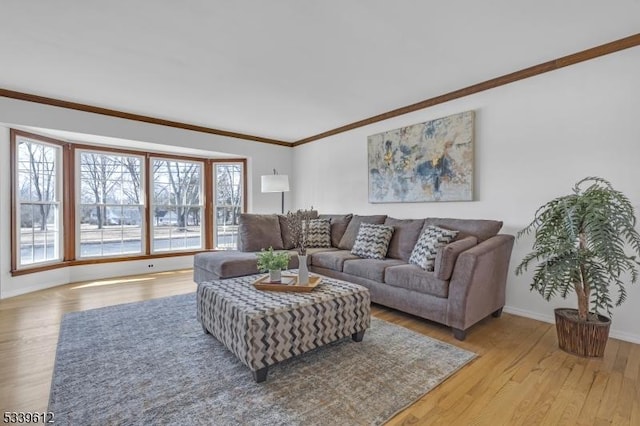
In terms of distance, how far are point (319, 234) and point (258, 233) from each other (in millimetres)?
853

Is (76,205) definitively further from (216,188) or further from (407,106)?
(407,106)

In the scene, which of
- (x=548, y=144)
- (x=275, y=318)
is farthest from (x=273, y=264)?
→ (x=548, y=144)

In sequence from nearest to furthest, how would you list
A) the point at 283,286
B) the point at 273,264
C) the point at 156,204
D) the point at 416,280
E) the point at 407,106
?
the point at 283,286 → the point at 273,264 → the point at 416,280 → the point at 407,106 → the point at 156,204

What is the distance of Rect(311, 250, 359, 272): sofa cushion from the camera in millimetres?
3484

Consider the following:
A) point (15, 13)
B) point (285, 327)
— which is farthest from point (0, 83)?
point (285, 327)

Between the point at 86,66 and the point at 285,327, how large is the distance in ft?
9.55

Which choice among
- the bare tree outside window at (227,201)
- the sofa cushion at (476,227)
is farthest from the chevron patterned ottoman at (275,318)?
the bare tree outside window at (227,201)

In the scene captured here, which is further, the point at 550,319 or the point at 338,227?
the point at 338,227

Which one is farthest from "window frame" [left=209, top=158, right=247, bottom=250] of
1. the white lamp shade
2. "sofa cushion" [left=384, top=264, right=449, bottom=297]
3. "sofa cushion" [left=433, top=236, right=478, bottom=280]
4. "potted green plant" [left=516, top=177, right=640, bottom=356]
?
"potted green plant" [left=516, top=177, right=640, bottom=356]

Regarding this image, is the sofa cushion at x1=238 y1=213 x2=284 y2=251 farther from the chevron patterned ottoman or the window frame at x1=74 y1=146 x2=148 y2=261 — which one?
the window frame at x1=74 y1=146 x2=148 y2=261

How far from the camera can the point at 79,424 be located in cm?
146

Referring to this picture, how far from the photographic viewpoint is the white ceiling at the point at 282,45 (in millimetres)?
2004

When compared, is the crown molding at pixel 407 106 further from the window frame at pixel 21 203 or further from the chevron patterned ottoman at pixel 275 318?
the chevron patterned ottoman at pixel 275 318

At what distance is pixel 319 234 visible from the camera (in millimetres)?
4316
